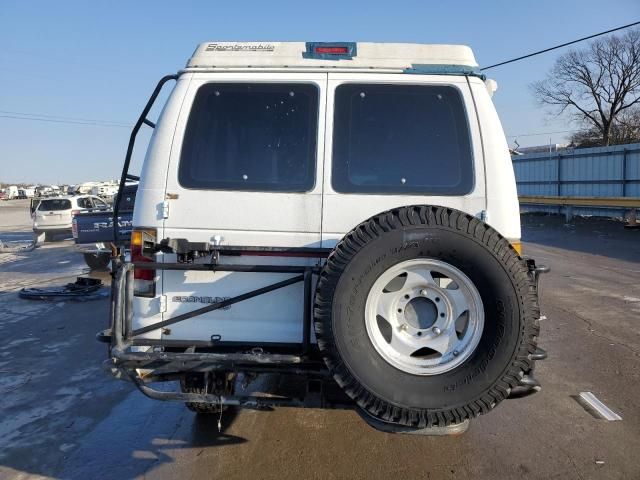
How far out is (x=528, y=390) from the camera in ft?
9.37

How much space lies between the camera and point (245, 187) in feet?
10.5

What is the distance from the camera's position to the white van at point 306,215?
278 cm

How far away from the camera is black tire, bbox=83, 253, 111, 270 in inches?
506

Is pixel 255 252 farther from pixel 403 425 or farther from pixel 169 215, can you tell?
pixel 403 425

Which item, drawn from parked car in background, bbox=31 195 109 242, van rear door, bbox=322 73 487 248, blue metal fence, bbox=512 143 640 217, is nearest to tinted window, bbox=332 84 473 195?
van rear door, bbox=322 73 487 248

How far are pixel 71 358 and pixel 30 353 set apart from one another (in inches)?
25.5

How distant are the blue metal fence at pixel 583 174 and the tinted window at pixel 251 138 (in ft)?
61.0

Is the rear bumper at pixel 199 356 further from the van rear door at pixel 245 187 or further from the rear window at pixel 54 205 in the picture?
the rear window at pixel 54 205

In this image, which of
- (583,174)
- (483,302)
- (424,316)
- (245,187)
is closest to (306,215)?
(245,187)

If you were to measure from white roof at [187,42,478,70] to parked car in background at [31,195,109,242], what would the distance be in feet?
60.6

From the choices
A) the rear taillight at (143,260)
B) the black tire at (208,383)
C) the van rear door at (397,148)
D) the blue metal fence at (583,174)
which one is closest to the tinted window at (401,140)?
the van rear door at (397,148)

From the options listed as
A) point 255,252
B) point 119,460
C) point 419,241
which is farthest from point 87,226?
point 419,241

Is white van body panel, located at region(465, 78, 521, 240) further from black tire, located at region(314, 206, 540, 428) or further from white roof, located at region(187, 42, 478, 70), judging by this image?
black tire, located at region(314, 206, 540, 428)

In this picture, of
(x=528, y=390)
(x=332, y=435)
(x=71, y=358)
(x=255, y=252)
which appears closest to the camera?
(x=528, y=390)
